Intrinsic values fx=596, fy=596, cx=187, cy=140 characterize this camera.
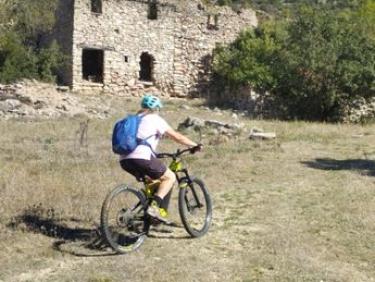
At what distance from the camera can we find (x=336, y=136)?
49.0 feet

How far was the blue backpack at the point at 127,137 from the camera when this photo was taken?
18.5 ft

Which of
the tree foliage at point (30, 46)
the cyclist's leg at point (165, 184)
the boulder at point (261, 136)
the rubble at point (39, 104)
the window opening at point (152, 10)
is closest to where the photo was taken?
the cyclist's leg at point (165, 184)

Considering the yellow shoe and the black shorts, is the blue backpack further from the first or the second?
the yellow shoe

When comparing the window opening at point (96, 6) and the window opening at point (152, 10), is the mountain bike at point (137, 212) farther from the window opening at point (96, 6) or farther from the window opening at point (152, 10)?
the window opening at point (152, 10)

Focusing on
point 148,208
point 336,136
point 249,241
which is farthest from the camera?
point 336,136

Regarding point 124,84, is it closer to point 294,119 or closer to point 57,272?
point 294,119

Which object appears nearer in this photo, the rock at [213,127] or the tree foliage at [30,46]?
the rock at [213,127]

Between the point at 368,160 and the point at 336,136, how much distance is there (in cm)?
354

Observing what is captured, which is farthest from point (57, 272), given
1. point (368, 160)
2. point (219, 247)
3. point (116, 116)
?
point (116, 116)

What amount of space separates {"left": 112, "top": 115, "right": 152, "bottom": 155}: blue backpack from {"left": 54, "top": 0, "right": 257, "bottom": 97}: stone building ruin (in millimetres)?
17840

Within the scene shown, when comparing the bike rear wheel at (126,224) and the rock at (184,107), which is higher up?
the rock at (184,107)

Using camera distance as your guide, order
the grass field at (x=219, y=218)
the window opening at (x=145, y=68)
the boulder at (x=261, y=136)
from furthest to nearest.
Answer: the window opening at (x=145, y=68) → the boulder at (x=261, y=136) → the grass field at (x=219, y=218)

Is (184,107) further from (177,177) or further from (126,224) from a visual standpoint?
(126,224)

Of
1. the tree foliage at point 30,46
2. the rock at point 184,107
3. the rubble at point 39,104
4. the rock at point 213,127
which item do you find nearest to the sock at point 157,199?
the rock at point 213,127
